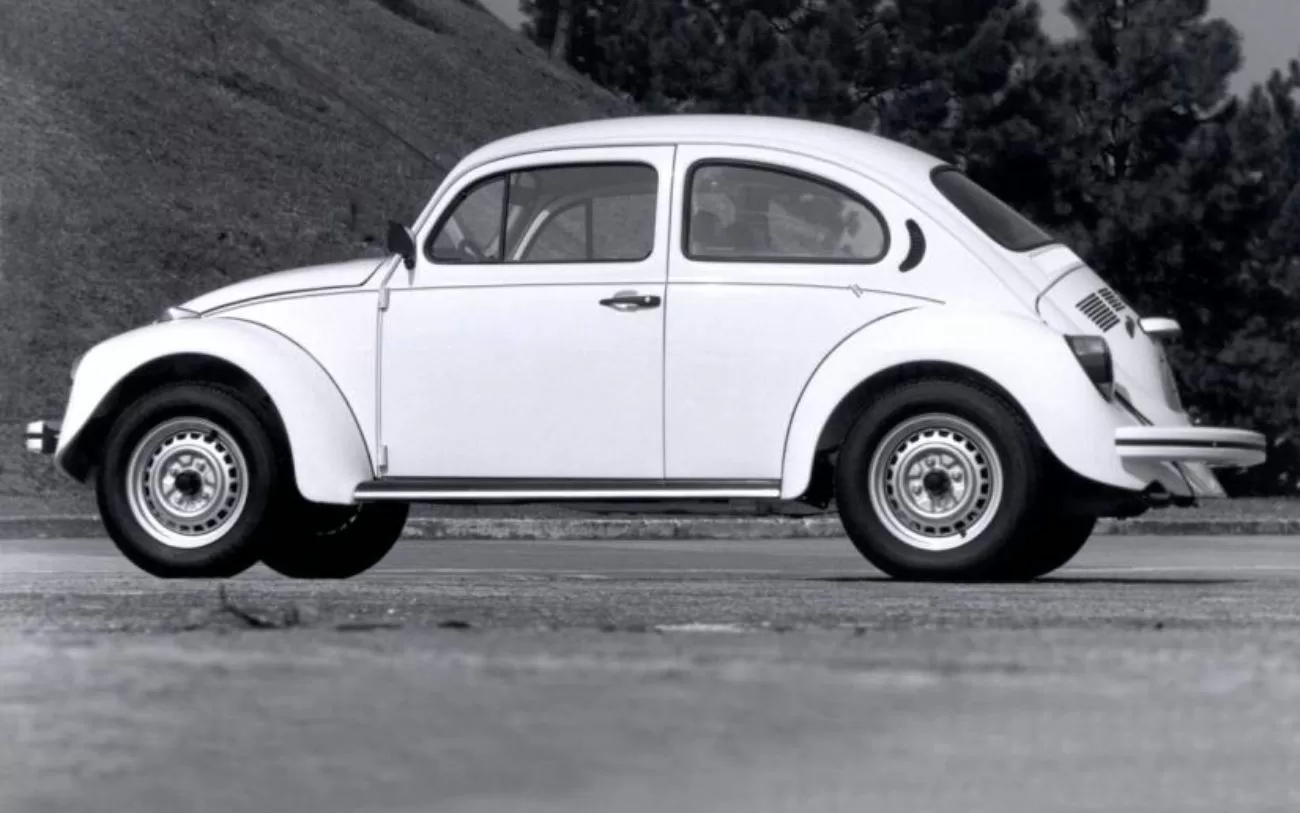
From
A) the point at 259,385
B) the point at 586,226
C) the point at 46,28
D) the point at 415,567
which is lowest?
the point at 415,567

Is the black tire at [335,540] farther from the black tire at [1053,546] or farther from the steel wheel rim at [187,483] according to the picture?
the black tire at [1053,546]

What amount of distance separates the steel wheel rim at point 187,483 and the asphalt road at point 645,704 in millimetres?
1778

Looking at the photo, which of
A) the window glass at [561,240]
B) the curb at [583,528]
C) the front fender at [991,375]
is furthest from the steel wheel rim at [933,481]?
the curb at [583,528]

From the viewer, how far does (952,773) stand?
410cm

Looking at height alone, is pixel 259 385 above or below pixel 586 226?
below

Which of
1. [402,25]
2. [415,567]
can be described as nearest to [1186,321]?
[402,25]

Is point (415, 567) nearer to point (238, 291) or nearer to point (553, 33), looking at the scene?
point (238, 291)

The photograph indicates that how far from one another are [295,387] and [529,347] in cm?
93

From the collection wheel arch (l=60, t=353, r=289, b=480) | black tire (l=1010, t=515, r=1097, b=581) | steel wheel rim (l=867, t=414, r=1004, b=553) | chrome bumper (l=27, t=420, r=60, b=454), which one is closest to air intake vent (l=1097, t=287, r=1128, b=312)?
black tire (l=1010, t=515, r=1097, b=581)

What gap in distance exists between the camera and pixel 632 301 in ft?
31.6

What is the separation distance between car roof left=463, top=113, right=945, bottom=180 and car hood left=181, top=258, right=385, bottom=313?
622 mm

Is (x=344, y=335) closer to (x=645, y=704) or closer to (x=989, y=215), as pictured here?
(x=989, y=215)

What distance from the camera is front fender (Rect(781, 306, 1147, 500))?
9172 millimetres

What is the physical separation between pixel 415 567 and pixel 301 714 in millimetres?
7961
